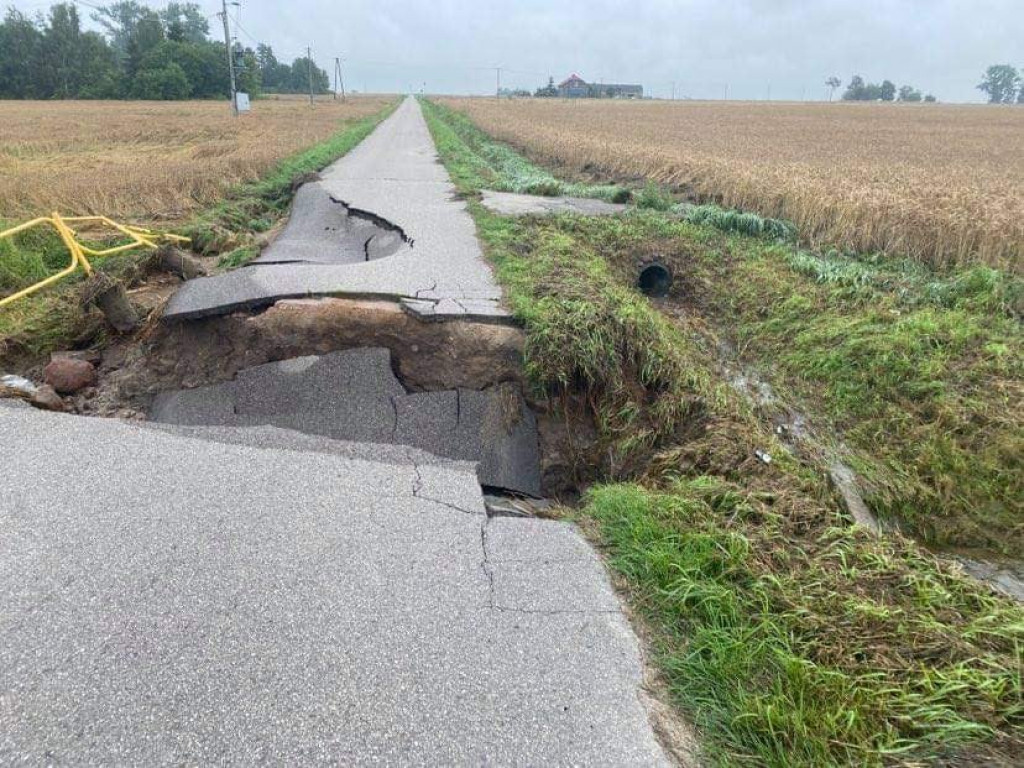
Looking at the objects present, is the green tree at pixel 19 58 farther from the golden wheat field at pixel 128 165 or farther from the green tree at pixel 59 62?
the golden wheat field at pixel 128 165

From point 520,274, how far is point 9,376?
4.93 meters

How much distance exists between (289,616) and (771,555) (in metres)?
2.35

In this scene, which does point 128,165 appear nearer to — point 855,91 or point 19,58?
point 19,58

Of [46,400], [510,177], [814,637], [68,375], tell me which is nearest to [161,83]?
[510,177]

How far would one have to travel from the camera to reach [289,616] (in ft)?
8.95

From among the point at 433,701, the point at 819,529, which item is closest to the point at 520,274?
the point at 819,529

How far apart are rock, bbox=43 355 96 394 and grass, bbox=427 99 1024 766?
13.1 ft

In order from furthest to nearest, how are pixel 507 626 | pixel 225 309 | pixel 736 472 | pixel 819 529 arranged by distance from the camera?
pixel 225 309, pixel 736 472, pixel 819 529, pixel 507 626

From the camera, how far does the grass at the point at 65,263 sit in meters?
6.17

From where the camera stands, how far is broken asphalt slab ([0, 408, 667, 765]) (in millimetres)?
2209

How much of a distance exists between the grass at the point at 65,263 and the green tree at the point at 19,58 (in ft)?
254

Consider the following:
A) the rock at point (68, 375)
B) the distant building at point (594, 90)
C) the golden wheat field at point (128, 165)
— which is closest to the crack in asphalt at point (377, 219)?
the golden wheat field at point (128, 165)

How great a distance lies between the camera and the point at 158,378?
5.91 metres

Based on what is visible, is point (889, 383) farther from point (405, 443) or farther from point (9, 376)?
point (9, 376)
